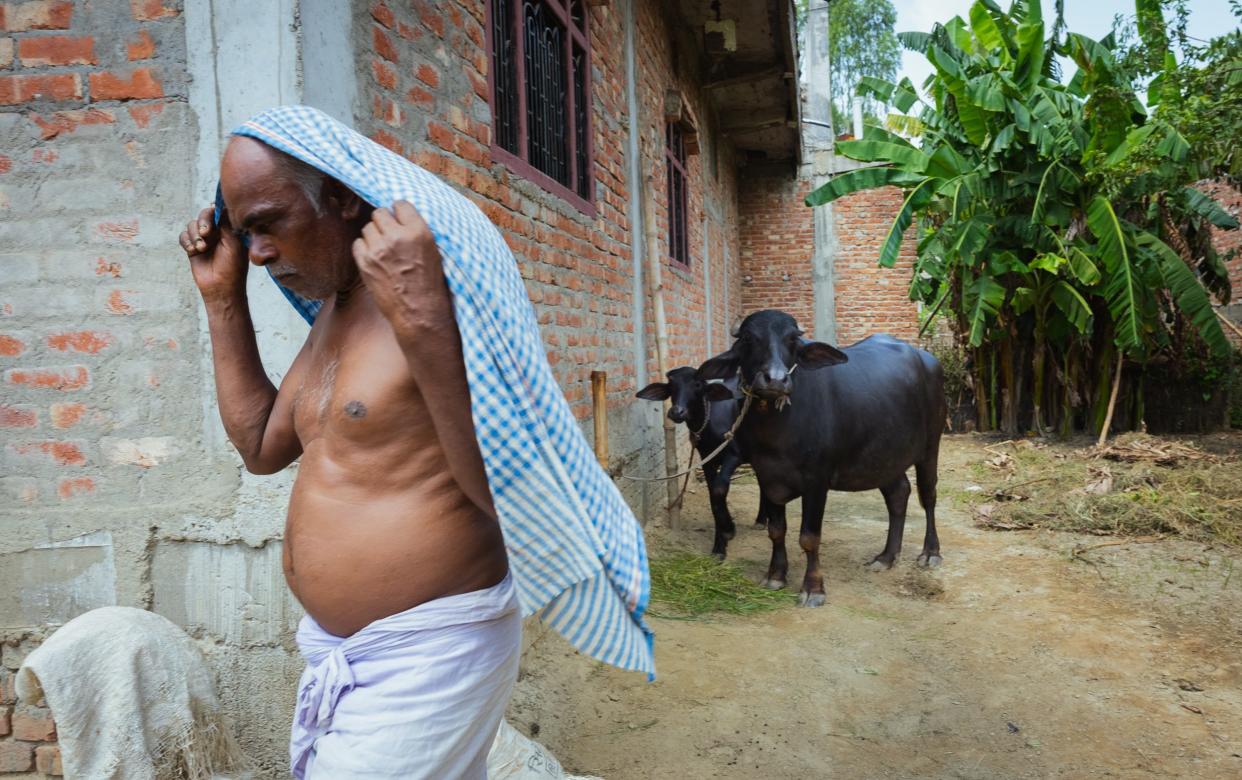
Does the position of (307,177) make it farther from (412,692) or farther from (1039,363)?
(1039,363)

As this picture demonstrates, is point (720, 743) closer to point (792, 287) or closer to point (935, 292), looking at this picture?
point (935, 292)

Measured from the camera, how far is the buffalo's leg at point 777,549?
4852mm

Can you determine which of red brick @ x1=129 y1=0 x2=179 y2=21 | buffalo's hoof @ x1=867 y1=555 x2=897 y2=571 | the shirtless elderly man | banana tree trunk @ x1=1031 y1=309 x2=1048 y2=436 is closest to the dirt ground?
buffalo's hoof @ x1=867 y1=555 x2=897 y2=571

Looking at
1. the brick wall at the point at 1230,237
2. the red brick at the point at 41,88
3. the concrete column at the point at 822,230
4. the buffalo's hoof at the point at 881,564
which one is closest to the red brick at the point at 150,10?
the red brick at the point at 41,88

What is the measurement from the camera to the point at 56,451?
2471 millimetres

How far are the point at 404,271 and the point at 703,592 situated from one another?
154 inches

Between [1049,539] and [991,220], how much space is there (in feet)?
15.2

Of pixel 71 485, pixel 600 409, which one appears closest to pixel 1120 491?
pixel 600 409

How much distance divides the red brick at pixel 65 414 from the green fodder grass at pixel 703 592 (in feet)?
9.12

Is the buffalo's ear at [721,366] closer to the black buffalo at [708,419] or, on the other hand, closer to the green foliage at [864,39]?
the black buffalo at [708,419]

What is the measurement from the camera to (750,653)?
12.8ft

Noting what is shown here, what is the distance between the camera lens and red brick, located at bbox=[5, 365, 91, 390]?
2457 mm

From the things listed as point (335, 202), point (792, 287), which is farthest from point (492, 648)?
point (792, 287)

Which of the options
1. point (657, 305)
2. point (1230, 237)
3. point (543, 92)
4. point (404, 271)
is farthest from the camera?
point (1230, 237)
